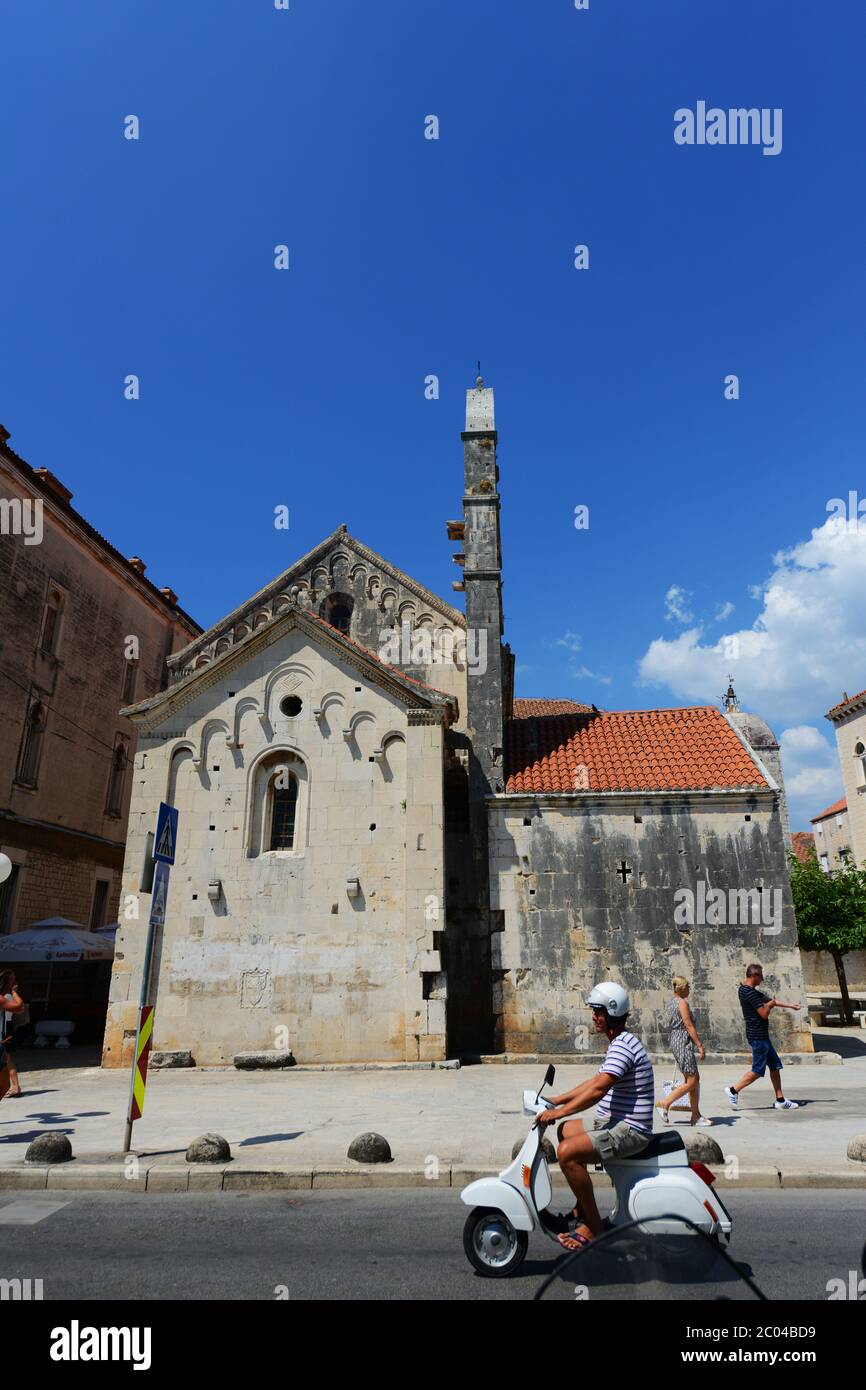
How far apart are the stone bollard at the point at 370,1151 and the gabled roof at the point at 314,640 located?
9718 mm

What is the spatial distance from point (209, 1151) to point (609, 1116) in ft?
15.4

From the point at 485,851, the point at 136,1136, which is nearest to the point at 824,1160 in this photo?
the point at 136,1136

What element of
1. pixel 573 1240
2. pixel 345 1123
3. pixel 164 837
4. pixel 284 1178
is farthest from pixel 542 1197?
pixel 164 837

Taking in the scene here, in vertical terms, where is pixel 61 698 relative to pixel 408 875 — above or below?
above

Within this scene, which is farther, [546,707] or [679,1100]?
[546,707]

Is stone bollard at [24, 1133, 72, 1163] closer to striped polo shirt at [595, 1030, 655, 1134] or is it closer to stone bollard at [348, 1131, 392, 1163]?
stone bollard at [348, 1131, 392, 1163]

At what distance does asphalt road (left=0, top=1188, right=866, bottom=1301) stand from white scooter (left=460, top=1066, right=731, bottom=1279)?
0.19 metres

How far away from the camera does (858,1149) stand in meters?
7.61

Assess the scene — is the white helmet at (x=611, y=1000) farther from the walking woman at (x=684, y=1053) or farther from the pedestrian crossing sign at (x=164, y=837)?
the pedestrian crossing sign at (x=164, y=837)

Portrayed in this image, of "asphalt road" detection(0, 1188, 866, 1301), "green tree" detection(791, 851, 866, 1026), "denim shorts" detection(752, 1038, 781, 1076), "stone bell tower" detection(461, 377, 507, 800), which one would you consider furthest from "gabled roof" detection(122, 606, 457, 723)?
"green tree" detection(791, 851, 866, 1026)

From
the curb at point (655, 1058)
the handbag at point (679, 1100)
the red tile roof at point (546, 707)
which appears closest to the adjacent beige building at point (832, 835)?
the red tile roof at point (546, 707)

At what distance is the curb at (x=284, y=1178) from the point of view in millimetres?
7180

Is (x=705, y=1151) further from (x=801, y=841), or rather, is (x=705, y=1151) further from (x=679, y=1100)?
(x=801, y=841)
